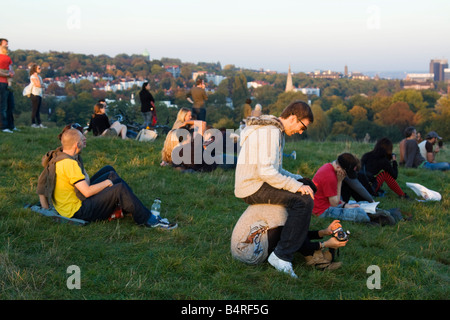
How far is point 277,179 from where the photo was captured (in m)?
3.91

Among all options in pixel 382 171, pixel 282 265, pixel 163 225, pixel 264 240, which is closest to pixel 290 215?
pixel 264 240

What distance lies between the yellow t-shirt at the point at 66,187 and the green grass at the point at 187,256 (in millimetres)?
243

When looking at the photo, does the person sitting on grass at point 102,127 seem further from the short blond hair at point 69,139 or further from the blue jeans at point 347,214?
the blue jeans at point 347,214

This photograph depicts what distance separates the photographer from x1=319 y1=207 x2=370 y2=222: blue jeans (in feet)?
20.6

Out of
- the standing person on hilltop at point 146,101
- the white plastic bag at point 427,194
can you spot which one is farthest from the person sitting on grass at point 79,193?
the standing person on hilltop at point 146,101

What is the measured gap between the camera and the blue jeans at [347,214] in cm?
629

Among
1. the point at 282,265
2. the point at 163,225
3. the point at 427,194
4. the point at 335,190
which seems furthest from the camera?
the point at 427,194

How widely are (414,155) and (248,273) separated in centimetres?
835

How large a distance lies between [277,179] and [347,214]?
9.28ft

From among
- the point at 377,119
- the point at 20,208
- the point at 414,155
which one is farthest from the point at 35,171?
the point at 377,119

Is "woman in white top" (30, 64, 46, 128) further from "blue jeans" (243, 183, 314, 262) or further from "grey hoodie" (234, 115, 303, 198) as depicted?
"blue jeans" (243, 183, 314, 262)

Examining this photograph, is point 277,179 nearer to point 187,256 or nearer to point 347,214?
point 187,256

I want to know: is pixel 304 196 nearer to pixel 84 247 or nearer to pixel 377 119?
pixel 84 247

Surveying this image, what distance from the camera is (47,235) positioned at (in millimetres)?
4801
